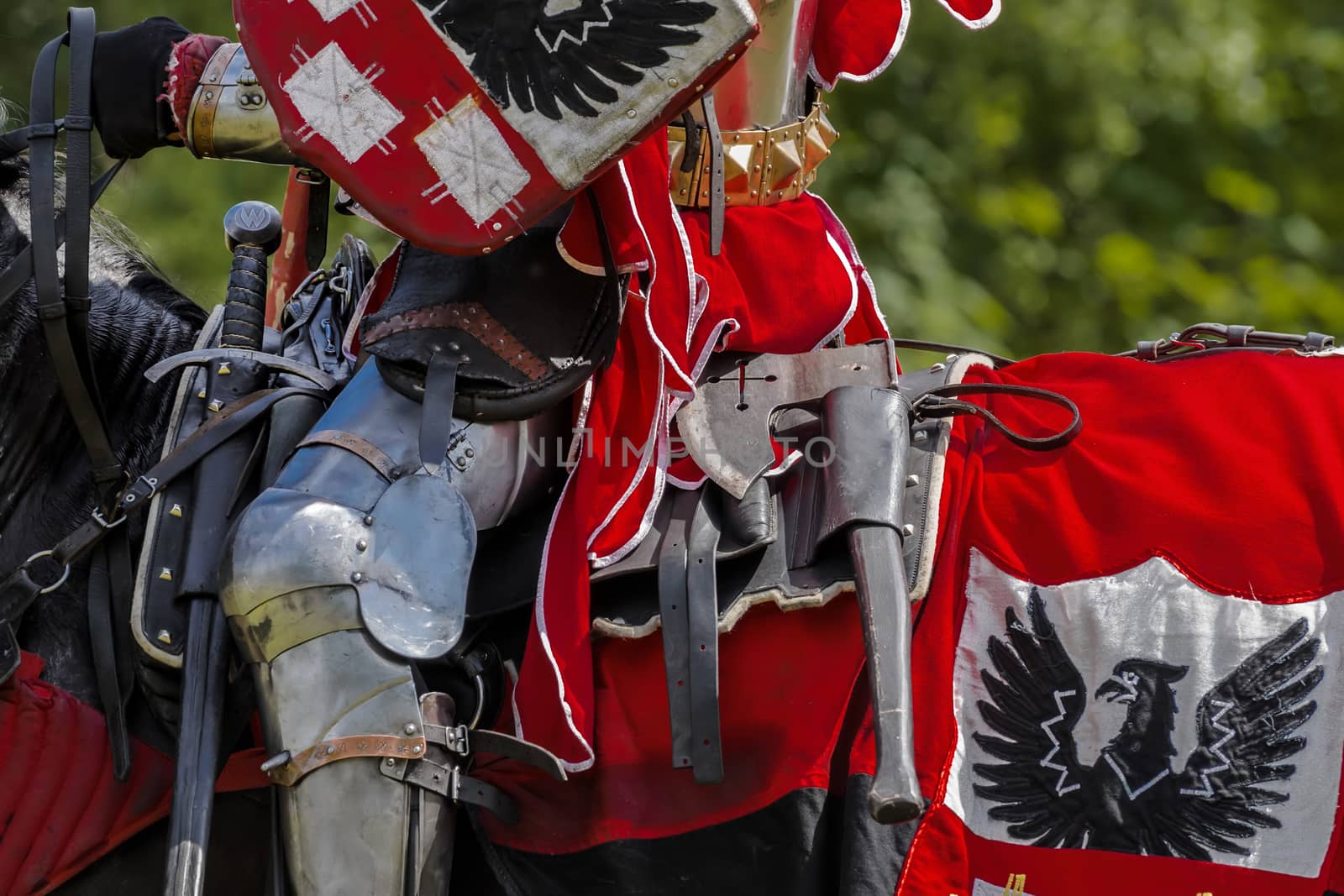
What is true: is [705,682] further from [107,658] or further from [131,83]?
[131,83]

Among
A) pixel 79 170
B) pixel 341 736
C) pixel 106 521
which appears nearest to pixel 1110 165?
pixel 79 170

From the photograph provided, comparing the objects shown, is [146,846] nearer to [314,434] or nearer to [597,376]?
[314,434]

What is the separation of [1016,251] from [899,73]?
1.09 meters

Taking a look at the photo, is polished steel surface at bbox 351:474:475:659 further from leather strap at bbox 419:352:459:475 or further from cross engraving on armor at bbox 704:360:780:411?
cross engraving on armor at bbox 704:360:780:411

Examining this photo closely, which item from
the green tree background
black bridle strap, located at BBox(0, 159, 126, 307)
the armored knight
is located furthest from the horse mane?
the green tree background

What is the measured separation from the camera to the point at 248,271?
120 inches

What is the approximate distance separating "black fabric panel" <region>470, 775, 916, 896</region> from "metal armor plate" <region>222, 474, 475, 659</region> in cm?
43

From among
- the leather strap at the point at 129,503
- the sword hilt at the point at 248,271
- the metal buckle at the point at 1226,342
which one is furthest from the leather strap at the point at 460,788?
the metal buckle at the point at 1226,342

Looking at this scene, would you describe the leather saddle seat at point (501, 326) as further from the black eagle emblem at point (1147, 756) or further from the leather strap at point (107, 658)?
the black eagle emblem at point (1147, 756)

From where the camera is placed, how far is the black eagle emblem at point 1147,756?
2.54 m

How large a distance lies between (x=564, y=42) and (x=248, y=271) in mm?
878

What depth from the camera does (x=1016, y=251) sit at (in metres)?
8.69

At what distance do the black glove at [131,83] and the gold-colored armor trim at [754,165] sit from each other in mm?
834

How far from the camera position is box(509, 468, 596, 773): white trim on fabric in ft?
8.52
